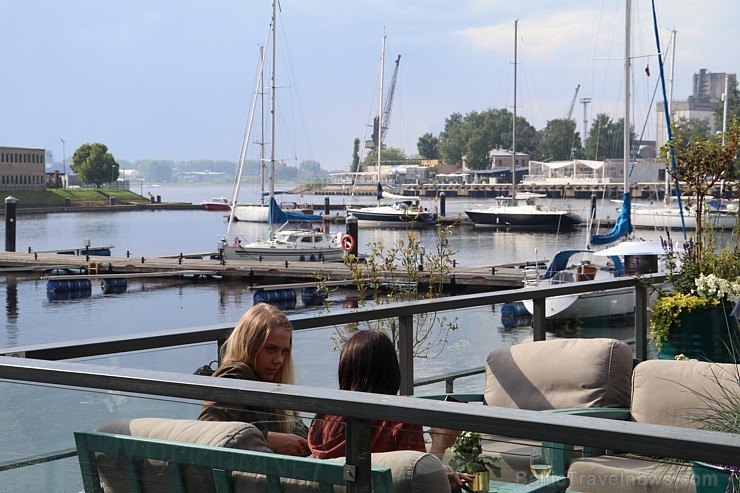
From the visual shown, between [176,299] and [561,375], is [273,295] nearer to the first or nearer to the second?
[176,299]

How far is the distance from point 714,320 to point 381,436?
6258 millimetres

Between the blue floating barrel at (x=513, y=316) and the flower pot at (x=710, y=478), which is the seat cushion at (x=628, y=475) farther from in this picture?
the blue floating barrel at (x=513, y=316)

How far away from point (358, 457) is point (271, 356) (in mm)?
1641

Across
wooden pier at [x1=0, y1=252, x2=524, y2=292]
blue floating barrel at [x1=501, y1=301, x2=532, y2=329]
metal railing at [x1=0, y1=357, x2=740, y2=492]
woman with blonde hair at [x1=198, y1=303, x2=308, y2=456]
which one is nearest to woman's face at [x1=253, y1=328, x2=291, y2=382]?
woman with blonde hair at [x1=198, y1=303, x2=308, y2=456]

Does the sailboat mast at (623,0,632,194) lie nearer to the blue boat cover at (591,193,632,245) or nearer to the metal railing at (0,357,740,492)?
the blue boat cover at (591,193,632,245)

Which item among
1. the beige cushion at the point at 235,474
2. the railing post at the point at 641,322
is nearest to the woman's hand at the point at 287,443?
the beige cushion at the point at 235,474

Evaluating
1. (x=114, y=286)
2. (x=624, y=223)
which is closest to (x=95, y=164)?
(x=114, y=286)

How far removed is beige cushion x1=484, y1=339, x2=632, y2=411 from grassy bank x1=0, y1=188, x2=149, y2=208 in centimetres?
13538

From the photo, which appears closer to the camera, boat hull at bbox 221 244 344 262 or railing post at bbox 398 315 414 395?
railing post at bbox 398 315 414 395

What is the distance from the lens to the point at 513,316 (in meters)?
6.44

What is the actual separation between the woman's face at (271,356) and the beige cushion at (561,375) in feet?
5.40

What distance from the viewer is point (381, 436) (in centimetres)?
227

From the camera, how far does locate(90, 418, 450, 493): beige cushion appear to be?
7.39ft

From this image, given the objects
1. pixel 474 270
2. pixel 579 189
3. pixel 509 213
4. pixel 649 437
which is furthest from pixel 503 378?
pixel 579 189
